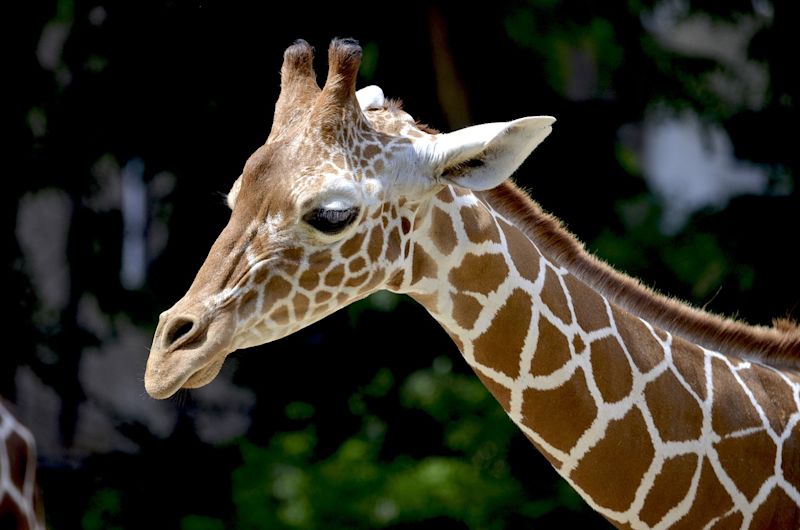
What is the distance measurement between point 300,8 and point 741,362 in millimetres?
4155

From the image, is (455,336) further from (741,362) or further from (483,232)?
(741,362)

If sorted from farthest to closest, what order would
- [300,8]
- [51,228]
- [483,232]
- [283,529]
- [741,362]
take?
[51,228]
[283,529]
[300,8]
[741,362]
[483,232]

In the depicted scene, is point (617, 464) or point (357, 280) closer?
point (357, 280)

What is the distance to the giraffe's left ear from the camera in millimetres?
3343

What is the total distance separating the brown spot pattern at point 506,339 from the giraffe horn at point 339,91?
27.8 inches

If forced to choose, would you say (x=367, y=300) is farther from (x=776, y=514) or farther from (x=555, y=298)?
(x=776, y=514)

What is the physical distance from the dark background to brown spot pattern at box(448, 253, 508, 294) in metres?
4.03

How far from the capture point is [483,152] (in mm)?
3387

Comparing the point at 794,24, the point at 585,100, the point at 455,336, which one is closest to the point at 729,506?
the point at 455,336

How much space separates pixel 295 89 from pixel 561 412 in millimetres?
1227

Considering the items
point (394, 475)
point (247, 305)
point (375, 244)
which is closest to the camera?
point (247, 305)

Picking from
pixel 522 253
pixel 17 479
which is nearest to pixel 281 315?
pixel 522 253

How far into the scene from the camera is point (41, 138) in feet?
26.1

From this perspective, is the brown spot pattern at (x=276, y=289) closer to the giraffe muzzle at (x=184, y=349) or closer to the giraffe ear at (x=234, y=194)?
the giraffe muzzle at (x=184, y=349)
